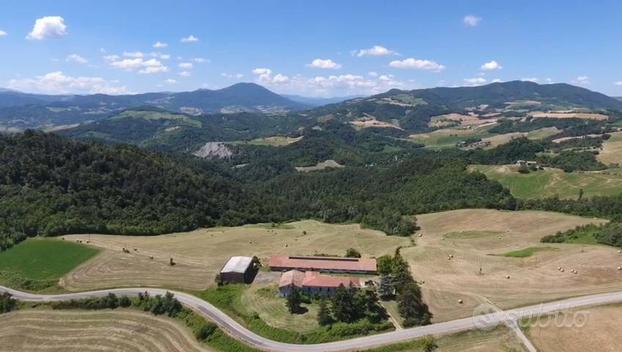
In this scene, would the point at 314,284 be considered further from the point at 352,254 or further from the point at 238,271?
the point at 352,254

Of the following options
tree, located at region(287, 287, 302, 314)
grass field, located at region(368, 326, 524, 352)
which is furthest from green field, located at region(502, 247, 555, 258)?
tree, located at region(287, 287, 302, 314)

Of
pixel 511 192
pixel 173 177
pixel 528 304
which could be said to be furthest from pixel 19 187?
pixel 511 192

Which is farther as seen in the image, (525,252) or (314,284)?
(525,252)

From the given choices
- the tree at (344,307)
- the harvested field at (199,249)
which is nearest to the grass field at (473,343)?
the tree at (344,307)

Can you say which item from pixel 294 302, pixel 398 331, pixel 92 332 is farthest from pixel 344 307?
pixel 92 332

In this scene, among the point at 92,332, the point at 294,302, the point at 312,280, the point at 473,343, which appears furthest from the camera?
the point at 312,280

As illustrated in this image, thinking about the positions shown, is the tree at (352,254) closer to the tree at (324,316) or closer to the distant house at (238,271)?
the distant house at (238,271)
